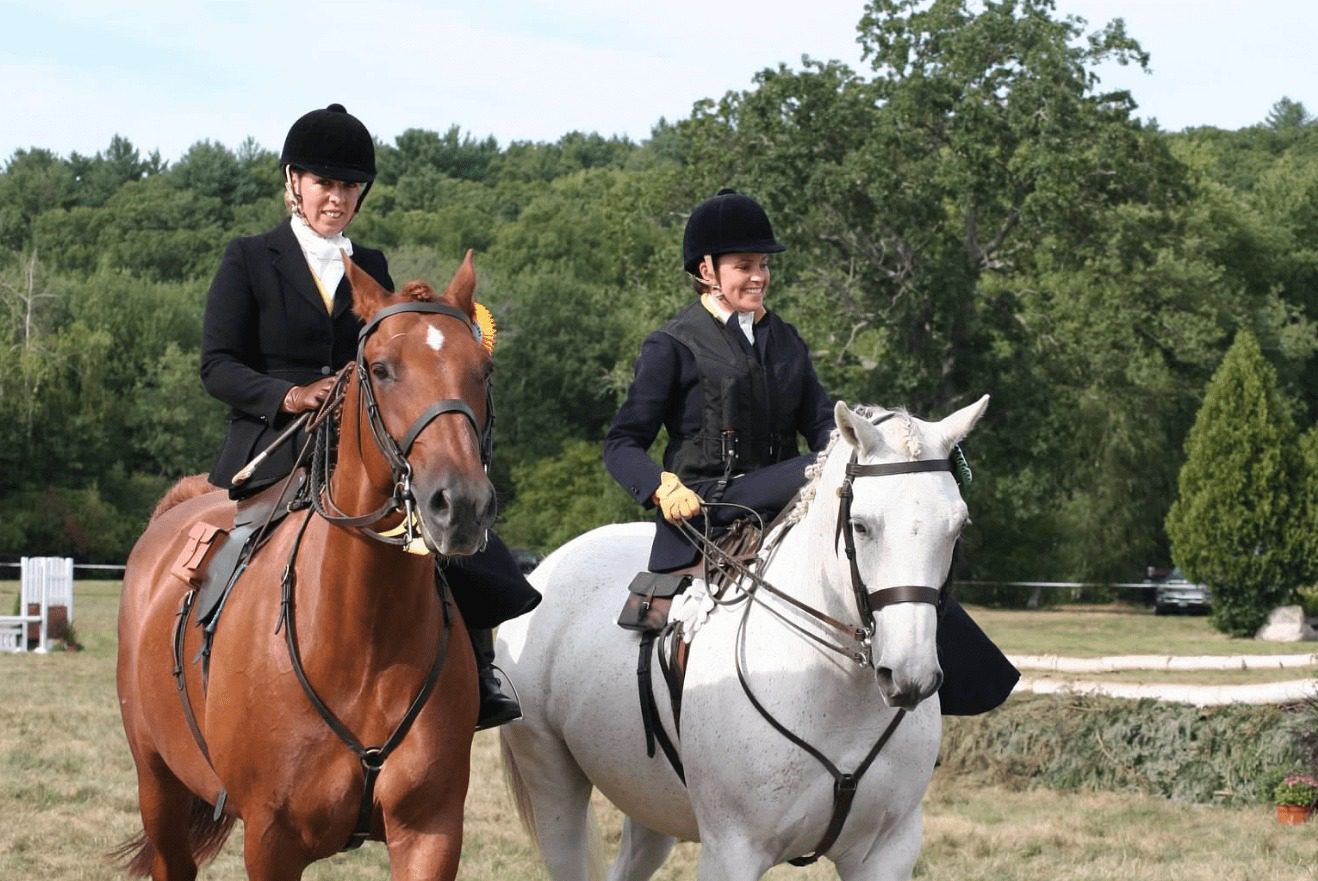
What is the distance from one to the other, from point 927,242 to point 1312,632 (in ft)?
43.1

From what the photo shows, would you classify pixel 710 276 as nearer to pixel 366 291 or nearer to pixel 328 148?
pixel 328 148

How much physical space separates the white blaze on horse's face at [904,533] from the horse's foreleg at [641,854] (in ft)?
7.44

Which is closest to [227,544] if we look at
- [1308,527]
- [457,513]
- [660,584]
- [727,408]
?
[660,584]

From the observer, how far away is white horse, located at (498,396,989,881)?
4.79 metres

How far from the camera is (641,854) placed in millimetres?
6777

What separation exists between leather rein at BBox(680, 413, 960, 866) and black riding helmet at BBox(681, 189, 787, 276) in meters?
1.04

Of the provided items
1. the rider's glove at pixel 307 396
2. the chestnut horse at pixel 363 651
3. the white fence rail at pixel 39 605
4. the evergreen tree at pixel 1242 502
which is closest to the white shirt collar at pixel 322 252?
the rider's glove at pixel 307 396

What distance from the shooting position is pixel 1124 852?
9438mm

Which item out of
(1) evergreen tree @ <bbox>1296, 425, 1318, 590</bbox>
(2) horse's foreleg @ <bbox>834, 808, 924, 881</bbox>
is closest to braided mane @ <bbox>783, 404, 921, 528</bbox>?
(2) horse's foreleg @ <bbox>834, 808, 924, 881</bbox>

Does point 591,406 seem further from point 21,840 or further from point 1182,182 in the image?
point 21,840

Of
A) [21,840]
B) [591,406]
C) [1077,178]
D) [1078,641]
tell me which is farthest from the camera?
[591,406]

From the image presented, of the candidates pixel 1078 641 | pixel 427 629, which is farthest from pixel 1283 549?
pixel 427 629

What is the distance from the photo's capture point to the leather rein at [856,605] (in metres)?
4.85

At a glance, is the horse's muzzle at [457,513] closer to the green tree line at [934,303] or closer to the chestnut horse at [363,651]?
the chestnut horse at [363,651]
